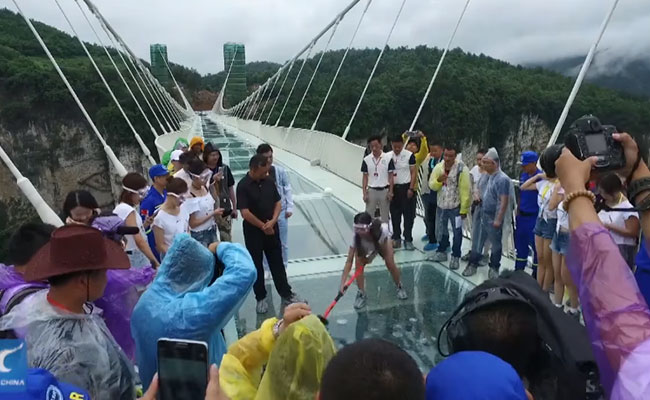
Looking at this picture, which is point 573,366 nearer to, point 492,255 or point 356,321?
point 356,321

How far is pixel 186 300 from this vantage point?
161cm

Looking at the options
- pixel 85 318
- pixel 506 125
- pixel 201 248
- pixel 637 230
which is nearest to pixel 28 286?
pixel 85 318

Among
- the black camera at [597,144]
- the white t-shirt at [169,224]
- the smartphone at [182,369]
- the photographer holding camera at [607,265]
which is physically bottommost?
the white t-shirt at [169,224]

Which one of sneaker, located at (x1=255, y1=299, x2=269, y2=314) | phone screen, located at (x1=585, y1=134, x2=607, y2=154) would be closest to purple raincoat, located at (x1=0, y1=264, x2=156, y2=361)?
phone screen, located at (x1=585, y1=134, x2=607, y2=154)

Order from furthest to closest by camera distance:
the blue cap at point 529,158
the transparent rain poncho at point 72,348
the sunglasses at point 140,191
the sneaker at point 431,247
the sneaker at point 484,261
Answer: the sneaker at point 431,247
the sneaker at point 484,261
the blue cap at point 529,158
the sunglasses at point 140,191
the transparent rain poncho at point 72,348

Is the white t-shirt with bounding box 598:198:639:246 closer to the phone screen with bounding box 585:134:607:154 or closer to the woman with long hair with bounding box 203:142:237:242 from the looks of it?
the phone screen with bounding box 585:134:607:154

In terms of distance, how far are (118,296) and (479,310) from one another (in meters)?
1.42

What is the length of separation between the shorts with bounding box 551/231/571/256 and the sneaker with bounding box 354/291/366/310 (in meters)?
1.44

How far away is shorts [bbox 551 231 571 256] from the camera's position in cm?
346

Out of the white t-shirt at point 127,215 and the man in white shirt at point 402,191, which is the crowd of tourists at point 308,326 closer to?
the white t-shirt at point 127,215

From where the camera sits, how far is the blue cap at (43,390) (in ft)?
3.42

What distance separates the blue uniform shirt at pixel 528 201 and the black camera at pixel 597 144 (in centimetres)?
278

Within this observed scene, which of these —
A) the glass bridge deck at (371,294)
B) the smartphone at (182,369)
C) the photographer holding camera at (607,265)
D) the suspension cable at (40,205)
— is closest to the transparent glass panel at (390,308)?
the glass bridge deck at (371,294)

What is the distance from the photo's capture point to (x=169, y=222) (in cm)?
340
